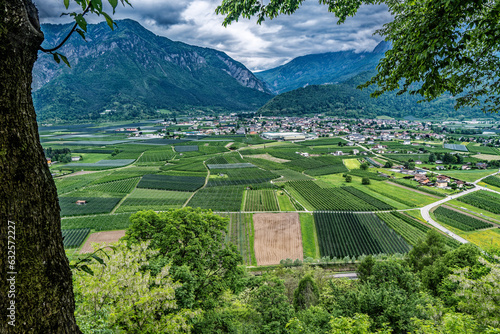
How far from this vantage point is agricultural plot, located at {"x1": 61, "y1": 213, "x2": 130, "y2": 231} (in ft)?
118

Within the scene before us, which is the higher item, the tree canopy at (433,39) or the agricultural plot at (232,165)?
the tree canopy at (433,39)

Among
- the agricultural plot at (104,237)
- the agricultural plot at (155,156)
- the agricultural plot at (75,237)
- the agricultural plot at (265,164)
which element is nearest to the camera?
the agricultural plot at (75,237)

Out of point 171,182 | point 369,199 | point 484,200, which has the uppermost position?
point 171,182

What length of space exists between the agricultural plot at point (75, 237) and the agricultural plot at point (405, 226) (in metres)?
45.3

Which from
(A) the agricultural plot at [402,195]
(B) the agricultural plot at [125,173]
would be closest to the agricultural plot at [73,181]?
(B) the agricultural plot at [125,173]

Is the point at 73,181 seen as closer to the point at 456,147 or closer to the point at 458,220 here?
the point at 458,220

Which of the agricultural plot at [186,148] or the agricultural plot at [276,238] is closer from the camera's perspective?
the agricultural plot at [276,238]

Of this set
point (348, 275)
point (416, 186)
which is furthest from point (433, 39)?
point (416, 186)

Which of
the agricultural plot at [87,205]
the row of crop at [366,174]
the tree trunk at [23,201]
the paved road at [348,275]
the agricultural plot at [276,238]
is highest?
the tree trunk at [23,201]

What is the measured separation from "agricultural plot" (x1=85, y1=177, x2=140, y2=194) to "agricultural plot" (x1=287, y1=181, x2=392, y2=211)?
36.6 meters

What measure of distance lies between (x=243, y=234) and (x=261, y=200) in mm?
12999

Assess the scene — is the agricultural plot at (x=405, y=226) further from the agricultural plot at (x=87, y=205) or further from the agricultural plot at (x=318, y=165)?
the agricultural plot at (x=87, y=205)

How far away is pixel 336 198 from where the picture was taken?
160 feet

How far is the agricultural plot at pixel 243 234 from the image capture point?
98.5ft
